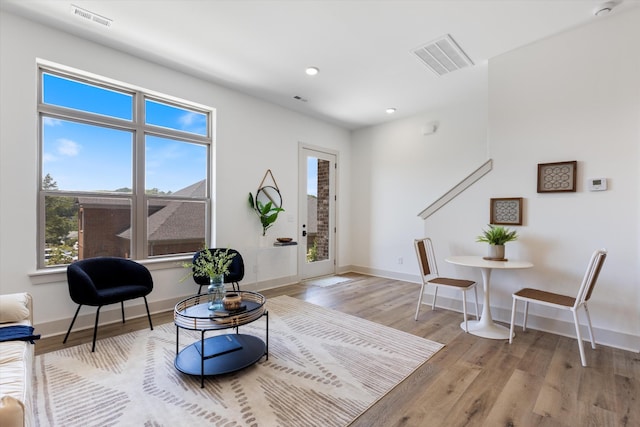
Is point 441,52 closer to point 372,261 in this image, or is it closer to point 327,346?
point 327,346

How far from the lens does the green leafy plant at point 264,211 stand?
4.59 meters

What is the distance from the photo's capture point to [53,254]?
3.04 meters

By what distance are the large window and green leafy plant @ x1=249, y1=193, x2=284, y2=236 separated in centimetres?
67

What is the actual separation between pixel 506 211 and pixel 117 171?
449 cm

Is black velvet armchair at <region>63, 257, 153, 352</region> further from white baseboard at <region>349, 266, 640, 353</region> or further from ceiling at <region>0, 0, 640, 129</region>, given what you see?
white baseboard at <region>349, 266, 640, 353</region>

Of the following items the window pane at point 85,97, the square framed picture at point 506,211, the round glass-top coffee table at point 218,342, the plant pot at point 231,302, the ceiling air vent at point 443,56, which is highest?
the ceiling air vent at point 443,56

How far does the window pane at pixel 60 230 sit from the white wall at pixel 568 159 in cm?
421

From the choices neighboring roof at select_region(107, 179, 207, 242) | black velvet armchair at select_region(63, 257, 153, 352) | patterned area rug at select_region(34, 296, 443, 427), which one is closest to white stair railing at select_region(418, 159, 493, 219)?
patterned area rug at select_region(34, 296, 443, 427)

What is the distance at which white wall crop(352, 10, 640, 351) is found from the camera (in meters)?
2.71

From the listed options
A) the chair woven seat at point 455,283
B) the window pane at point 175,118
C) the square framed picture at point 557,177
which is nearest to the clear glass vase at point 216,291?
the chair woven seat at point 455,283

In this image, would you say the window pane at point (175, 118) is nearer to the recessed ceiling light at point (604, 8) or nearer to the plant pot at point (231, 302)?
the plant pot at point (231, 302)

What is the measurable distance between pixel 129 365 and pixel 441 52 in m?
4.27

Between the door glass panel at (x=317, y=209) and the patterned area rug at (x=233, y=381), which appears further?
the door glass panel at (x=317, y=209)

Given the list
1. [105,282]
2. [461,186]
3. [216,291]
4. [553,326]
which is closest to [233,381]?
[216,291]
